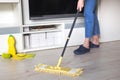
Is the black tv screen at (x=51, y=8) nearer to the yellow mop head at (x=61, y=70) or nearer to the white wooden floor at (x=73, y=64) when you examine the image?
the white wooden floor at (x=73, y=64)

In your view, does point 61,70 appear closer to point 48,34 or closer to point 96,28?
point 48,34

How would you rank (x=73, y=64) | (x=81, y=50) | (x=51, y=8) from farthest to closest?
(x=51, y=8) < (x=81, y=50) < (x=73, y=64)

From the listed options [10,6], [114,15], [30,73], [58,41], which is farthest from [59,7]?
[30,73]

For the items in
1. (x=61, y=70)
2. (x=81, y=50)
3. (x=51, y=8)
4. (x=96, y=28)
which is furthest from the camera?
(x=96, y=28)

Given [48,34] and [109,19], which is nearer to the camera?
[48,34]

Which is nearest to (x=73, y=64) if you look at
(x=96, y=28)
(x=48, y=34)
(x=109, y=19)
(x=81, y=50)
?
(x=81, y=50)

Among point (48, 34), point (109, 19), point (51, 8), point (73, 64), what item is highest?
point (51, 8)

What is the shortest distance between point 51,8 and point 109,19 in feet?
3.11

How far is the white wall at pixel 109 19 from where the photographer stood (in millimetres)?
3123

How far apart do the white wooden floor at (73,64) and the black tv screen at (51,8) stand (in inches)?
17.2

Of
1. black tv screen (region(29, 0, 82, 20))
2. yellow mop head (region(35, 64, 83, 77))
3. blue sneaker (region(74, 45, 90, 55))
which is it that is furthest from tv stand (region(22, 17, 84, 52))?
yellow mop head (region(35, 64, 83, 77))

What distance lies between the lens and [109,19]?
321cm

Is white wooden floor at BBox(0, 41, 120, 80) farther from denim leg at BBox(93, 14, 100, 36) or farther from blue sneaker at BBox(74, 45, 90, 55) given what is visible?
denim leg at BBox(93, 14, 100, 36)

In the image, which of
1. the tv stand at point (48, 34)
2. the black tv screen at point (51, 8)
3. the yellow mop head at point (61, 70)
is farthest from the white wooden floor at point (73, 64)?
the black tv screen at point (51, 8)
